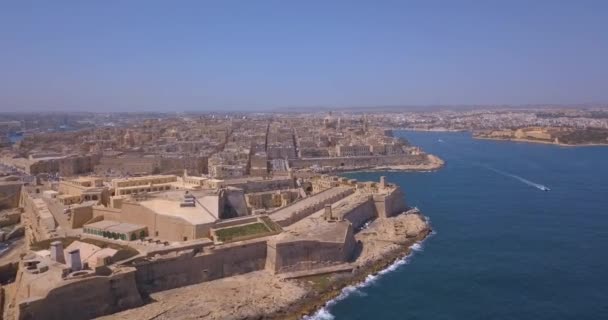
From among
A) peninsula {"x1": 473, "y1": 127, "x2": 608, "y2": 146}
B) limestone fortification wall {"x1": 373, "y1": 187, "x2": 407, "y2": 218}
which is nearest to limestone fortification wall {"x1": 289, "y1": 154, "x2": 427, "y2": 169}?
limestone fortification wall {"x1": 373, "y1": 187, "x2": 407, "y2": 218}

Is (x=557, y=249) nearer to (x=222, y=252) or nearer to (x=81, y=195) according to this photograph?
(x=222, y=252)

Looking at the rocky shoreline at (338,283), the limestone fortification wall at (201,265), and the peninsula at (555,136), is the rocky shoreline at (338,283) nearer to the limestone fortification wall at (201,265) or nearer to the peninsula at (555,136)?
the limestone fortification wall at (201,265)

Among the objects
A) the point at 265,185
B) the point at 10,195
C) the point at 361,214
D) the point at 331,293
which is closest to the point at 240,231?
the point at 331,293

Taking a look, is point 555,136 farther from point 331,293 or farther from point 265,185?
point 331,293

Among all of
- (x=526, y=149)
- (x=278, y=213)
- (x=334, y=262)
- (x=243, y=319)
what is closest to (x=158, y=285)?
(x=243, y=319)

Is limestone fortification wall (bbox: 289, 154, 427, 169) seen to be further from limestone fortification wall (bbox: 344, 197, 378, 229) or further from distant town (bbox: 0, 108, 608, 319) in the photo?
limestone fortification wall (bbox: 344, 197, 378, 229)

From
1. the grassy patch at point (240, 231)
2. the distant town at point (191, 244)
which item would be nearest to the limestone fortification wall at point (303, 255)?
the distant town at point (191, 244)
